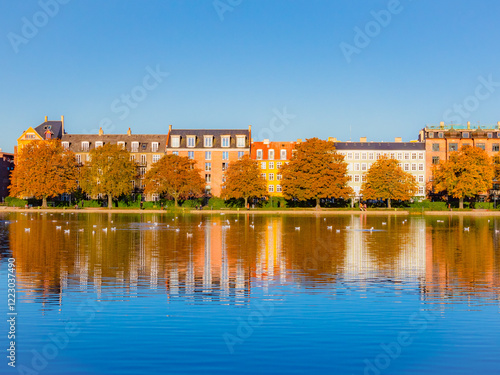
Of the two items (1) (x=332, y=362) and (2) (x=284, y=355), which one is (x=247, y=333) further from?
(1) (x=332, y=362)

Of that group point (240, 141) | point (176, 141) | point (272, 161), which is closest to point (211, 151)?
point (240, 141)

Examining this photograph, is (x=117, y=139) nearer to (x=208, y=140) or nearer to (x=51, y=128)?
(x=51, y=128)

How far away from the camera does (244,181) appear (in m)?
110

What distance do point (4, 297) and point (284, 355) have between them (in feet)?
35.6

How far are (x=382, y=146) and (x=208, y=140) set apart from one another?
40.2 m

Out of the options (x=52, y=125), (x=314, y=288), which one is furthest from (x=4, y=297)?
(x=52, y=125)

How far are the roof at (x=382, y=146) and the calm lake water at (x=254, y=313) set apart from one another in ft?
340

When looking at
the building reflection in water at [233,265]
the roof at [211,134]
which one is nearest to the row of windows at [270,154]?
the roof at [211,134]

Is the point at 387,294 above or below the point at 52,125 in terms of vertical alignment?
below

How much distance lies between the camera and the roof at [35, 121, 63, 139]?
13512 centimetres

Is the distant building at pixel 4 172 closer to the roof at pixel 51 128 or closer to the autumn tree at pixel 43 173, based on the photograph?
the roof at pixel 51 128

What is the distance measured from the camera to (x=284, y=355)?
13266 millimetres

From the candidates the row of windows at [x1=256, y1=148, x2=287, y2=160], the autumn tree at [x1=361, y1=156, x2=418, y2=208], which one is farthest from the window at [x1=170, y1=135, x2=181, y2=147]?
the autumn tree at [x1=361, y1=156, x2=418, y2=208]

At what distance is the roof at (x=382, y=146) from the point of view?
133m
